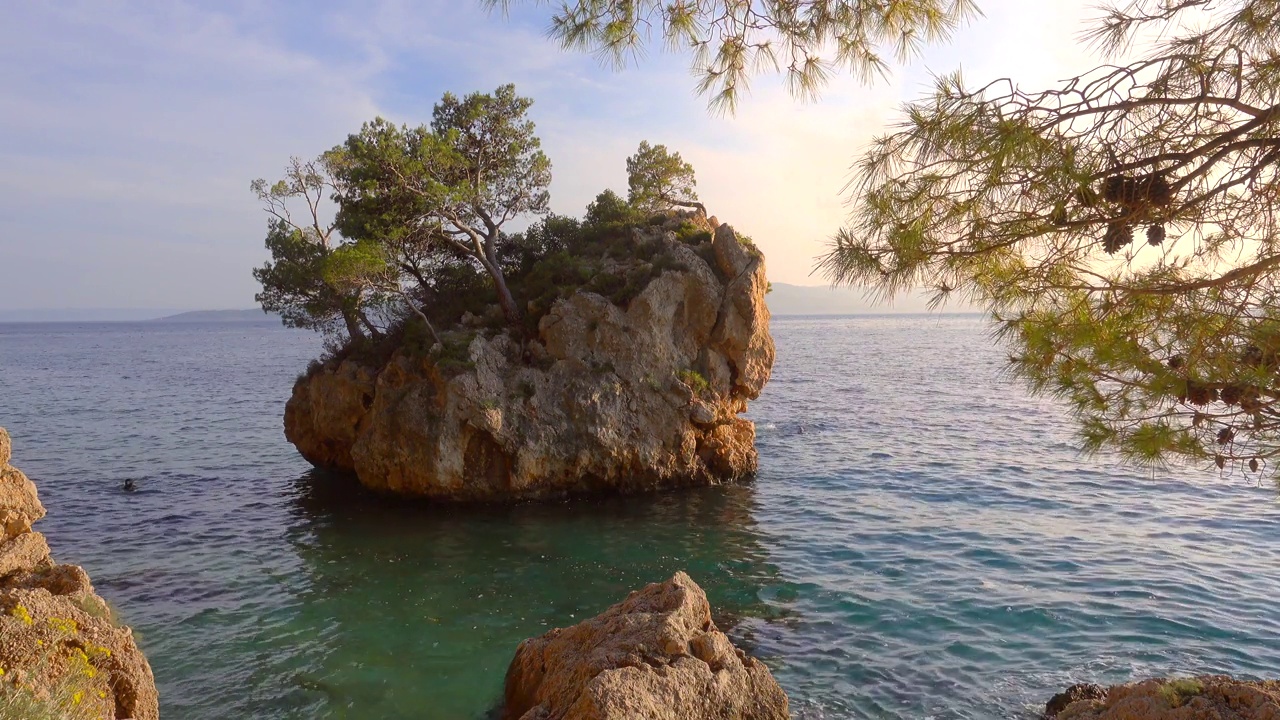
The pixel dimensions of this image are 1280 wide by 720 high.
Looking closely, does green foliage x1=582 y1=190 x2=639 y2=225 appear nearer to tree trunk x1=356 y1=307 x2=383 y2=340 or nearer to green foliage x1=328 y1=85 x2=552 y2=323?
green foliage x1=328 y1=85 x2=552 y2=323

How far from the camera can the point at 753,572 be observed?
15.0 m

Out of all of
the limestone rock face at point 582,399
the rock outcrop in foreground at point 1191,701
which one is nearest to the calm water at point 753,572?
the limestone rock face at point 582,399

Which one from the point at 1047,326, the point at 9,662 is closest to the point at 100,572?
the point at 9,662

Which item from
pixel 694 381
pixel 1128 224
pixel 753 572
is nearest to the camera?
pixel 1128 224

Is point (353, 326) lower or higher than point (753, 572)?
higher

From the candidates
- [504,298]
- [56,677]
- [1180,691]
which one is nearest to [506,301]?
[504,298]

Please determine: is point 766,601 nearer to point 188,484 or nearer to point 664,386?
point 664,386

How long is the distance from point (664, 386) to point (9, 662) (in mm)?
15094

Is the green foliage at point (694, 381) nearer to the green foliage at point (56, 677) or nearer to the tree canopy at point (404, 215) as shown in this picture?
the tree canopy at point (404, 215)

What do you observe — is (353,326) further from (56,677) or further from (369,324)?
(56,677)

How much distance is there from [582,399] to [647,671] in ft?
40.9

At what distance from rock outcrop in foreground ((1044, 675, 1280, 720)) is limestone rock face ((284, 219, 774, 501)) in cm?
1293

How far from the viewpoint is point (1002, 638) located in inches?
464

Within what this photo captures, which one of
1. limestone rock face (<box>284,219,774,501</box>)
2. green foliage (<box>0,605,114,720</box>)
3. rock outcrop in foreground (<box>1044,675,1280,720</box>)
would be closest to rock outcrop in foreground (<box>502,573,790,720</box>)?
rock outcrop in foreground (<box>1044,675,1280,720</box>)
